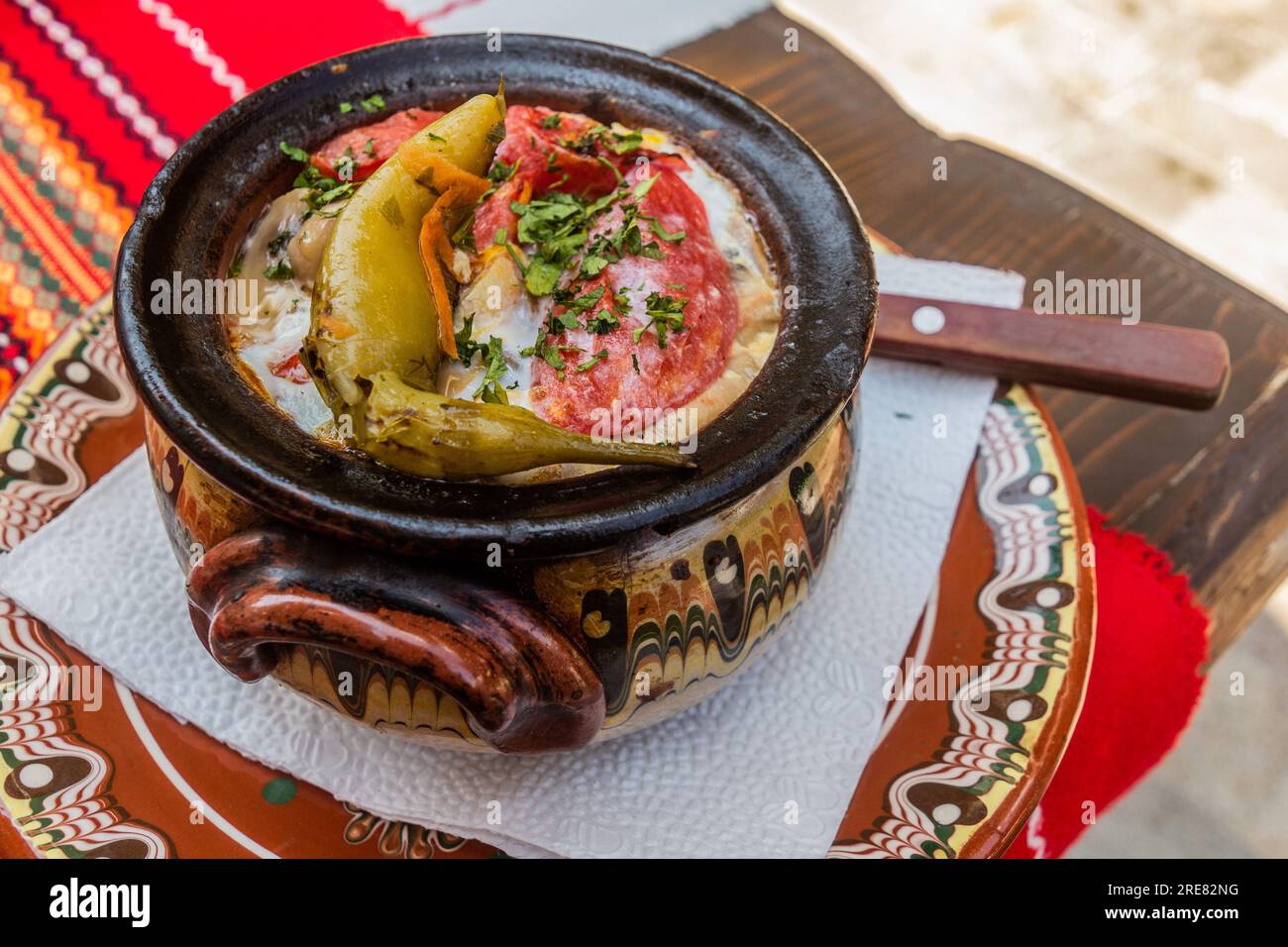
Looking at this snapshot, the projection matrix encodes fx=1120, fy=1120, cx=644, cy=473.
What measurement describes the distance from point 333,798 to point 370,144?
0.84 meters

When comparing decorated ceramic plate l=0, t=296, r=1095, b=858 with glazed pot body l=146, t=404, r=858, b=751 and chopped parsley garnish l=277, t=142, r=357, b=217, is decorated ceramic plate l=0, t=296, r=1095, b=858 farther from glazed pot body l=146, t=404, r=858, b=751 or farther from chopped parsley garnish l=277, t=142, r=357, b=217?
chopped parsley garnish l=277, t=142, r=357, b=217

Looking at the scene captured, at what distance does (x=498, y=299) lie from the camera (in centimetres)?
131

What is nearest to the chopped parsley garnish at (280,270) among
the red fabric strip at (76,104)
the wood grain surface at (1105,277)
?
the red fabric strip at (76,104)

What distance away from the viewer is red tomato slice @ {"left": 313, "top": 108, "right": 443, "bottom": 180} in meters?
1.42

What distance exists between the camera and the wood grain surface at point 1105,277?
1.98 metres

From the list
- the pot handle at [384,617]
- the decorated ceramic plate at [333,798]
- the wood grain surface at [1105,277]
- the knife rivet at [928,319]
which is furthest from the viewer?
the wood grain surface at [1105,277]

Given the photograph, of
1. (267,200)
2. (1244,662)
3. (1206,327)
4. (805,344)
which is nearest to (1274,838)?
(1244,662)

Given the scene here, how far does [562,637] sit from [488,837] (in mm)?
356

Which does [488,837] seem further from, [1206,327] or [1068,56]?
[1068,56]

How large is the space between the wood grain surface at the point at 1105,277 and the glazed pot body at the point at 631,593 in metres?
0.95

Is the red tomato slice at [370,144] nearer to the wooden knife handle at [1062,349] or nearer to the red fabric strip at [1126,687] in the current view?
the wooden knife handle at [1062,349]

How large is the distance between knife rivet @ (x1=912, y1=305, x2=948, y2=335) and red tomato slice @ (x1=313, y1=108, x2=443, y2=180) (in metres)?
0.83

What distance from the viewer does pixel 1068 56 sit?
4332 millimetres

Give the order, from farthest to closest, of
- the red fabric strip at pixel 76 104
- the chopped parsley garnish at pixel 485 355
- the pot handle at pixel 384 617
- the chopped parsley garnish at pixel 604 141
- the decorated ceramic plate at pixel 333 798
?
1. the red fabric strip at pixel 76 104
2. the chopped parsley garnish at pixel 604 141
3. the decorated ceramic plate at pixel 333 798
4. the chopped parsley garnish at pixel 485 355
5. the pot handle at pixel 384 617
